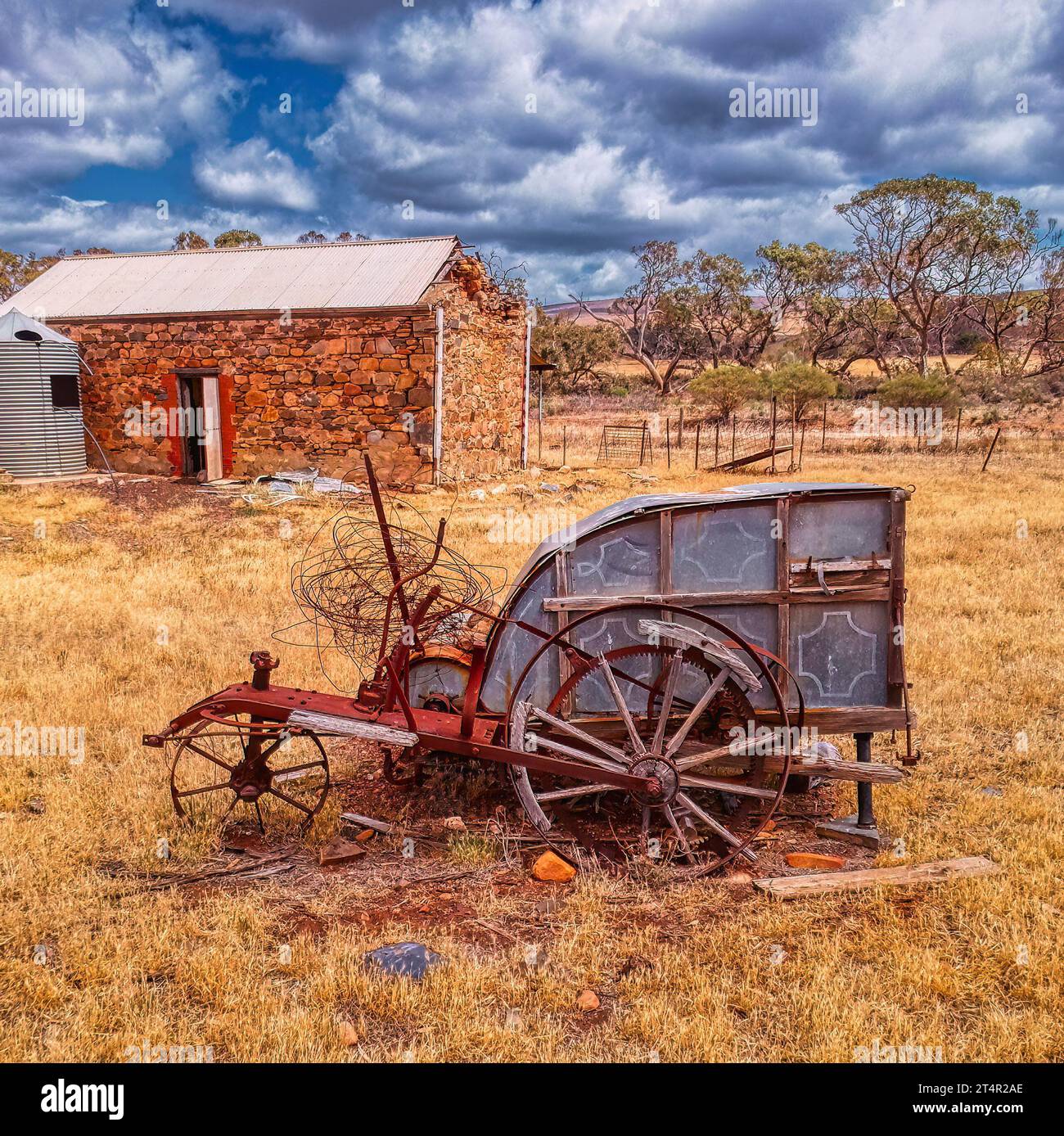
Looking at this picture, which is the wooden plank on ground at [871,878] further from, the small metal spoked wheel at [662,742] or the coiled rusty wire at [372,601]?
the coiled rusty wire at [372,601]

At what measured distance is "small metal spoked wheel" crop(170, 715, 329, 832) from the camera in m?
5.05

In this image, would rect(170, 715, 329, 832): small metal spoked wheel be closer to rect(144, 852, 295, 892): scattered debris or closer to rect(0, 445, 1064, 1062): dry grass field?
rect(0, 445, 1064, 1062): dry grass field

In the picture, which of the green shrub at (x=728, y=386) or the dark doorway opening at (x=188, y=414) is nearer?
the dark doorway opening at (x=188, y=414)

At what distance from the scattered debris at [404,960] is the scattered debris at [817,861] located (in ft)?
6.98

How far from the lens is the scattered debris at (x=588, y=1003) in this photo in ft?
11.9

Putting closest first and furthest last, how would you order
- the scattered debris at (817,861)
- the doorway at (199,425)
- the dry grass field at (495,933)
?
the dry grass field at (495,933)
the scattered debris at (817,861)
the doorway at (199,425)

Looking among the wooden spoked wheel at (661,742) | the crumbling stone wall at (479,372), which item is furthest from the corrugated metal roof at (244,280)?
the wooden spoked wheel at (661,742)

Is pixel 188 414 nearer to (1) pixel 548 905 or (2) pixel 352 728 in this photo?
(2) pixel 352 728

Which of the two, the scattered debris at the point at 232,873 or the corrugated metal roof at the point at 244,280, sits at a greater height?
the corrugated metal roof at the point at 244,280

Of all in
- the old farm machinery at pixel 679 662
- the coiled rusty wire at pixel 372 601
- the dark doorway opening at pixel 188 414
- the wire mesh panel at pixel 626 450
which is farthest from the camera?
the wire mesh panel at pixel 626 450

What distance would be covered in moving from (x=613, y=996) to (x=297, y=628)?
19.7 ft

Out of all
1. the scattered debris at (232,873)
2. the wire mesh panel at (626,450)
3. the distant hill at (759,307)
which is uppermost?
the distant hill at (759,307)
